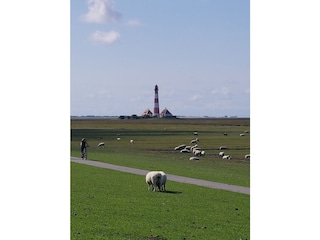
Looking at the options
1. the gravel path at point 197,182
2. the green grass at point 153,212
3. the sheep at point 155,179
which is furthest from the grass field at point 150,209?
the gravel path at point 197,182

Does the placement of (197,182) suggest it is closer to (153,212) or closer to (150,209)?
(150,209)

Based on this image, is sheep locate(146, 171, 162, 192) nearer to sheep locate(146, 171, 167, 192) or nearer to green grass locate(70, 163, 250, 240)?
sheep locate(146, 171, 167, 192)

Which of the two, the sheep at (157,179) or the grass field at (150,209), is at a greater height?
the sheep at (157,179)

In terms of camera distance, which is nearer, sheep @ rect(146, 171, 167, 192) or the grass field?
the grass field

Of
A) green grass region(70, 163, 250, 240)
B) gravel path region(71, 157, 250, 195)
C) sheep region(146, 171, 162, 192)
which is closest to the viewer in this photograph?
green grass region(70, 163, 250, 240)

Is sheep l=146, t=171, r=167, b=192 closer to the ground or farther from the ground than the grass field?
farther from the ground

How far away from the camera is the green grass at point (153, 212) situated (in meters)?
12.4

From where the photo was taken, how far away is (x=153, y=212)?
48.6ft

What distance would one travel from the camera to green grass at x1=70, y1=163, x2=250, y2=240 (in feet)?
40.7

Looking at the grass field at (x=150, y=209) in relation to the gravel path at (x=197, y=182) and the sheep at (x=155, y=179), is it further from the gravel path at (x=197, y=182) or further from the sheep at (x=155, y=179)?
the gravel path at (x=197, y=182)

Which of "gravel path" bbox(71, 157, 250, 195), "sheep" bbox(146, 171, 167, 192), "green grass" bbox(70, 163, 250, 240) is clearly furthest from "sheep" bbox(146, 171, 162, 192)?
"gravel path" bbox(71, 157, 250, 195)
